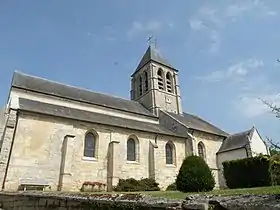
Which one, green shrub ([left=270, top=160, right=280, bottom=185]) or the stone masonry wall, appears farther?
the stone masonry wall

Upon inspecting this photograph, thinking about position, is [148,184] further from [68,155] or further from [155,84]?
[155,84]

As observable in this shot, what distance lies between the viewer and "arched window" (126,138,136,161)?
19.7 meters

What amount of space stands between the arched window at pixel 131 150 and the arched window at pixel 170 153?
3184 mm

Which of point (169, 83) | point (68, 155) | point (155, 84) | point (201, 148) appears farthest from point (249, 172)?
point (169, 83)

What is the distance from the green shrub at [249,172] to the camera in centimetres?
1374

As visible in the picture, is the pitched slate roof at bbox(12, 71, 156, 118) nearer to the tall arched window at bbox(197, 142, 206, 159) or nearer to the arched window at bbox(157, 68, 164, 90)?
the arched window at bbox(157, 68, 164, 90)

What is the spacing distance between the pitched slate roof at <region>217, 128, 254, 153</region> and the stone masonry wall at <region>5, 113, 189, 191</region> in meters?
7.28

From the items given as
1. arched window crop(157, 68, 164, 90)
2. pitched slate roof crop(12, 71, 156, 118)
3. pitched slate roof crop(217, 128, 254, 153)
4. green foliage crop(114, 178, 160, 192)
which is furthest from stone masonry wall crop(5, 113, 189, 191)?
arched window crop(157, 68, 164, 90)

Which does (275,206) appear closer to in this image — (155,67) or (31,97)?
(31,97)

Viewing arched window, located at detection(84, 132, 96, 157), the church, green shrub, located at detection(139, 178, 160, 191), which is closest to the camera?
the church

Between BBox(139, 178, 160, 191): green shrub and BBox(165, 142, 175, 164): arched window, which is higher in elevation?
BBox(165, 142, 175, 164): arched window

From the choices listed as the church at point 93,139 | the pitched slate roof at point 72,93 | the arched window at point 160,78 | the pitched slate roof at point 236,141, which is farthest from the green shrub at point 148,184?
the arched window at point 160,78

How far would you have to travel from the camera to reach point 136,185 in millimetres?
17781

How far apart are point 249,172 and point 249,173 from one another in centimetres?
6
